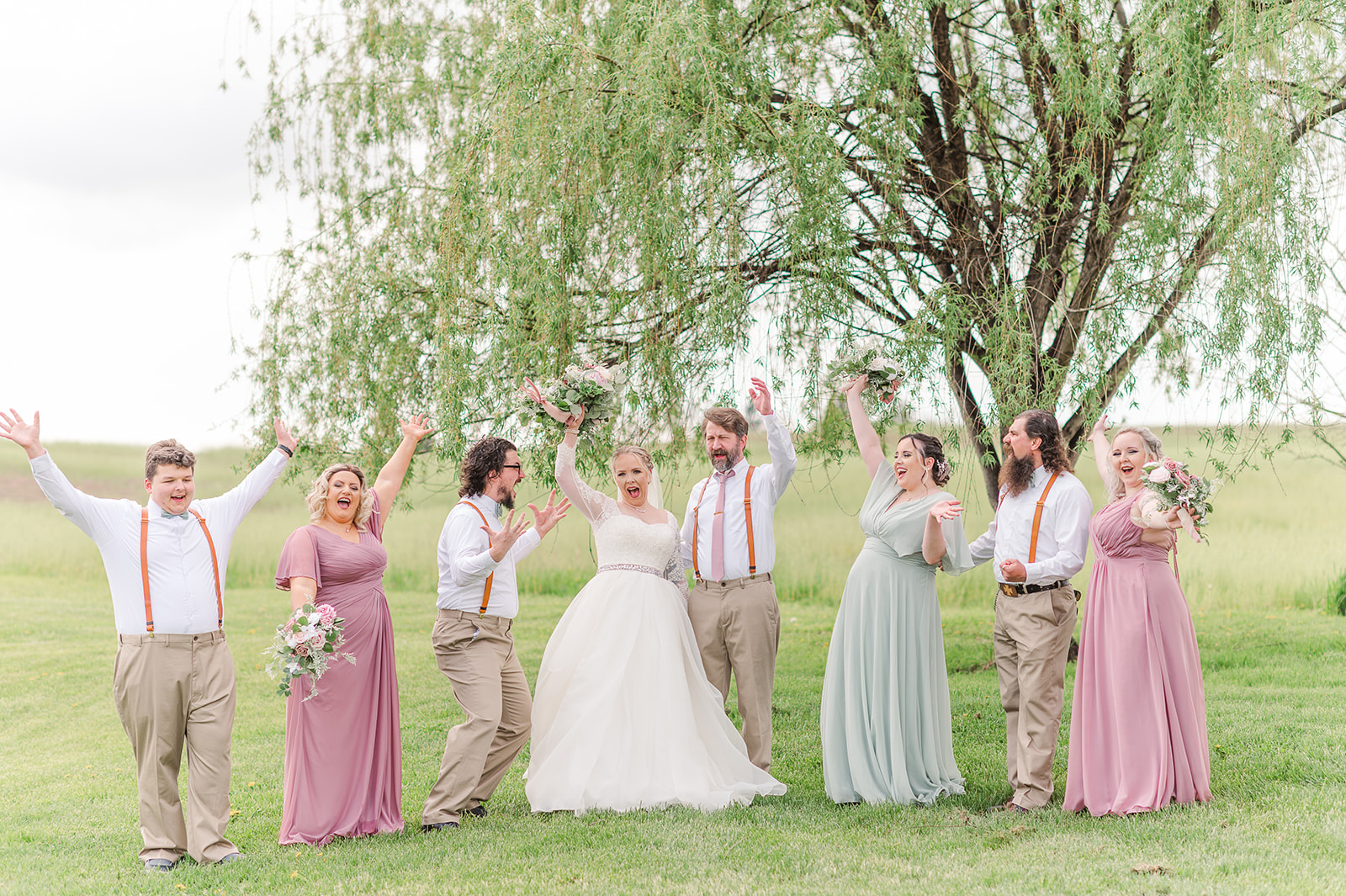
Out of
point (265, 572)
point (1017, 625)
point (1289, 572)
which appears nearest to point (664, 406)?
point (1017, 625)

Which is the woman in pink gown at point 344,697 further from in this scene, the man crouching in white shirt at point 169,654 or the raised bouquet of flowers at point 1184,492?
the raised bouquet of flowers at point 1184,492

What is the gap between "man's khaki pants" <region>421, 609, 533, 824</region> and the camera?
19.6 ft

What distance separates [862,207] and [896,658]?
430cm

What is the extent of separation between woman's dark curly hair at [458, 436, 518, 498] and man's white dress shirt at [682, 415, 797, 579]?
3.85 ft

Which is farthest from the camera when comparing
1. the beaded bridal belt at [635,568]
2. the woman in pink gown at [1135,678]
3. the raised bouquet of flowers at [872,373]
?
the raised bouquet of flowers at [872,373]

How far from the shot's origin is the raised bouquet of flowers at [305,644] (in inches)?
208

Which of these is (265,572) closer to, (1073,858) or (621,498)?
(621,498)

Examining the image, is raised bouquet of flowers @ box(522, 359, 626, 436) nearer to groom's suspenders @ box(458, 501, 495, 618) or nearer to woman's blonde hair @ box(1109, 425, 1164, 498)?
groom's suspenders @ box(458, 501, 495, 618)

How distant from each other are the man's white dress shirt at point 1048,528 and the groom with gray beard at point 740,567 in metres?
1.29

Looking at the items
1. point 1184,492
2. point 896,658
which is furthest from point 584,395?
point 1184,492

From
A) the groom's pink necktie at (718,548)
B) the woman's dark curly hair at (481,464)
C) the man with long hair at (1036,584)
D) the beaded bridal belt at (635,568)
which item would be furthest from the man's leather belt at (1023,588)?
the woman's dark curly hair at (481,464)

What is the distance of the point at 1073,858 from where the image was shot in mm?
4957

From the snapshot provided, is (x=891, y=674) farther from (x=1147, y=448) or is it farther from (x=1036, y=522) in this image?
(x=1147, y=448)

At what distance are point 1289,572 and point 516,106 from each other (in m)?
13.6
